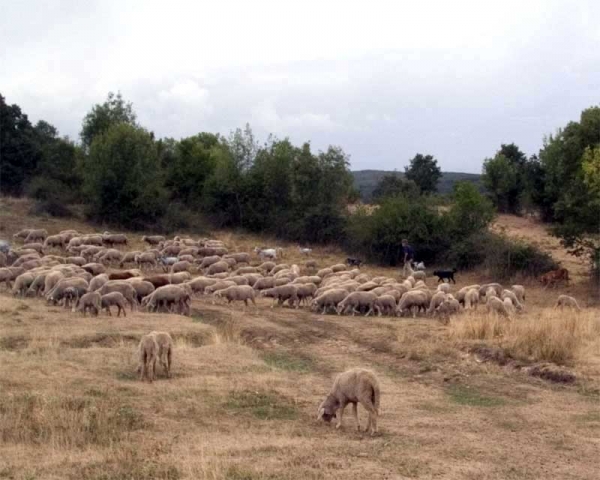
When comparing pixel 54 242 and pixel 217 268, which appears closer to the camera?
pixel 217 268

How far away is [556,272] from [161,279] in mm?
15623

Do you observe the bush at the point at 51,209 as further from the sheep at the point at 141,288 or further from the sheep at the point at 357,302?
the sheep at the point at 357,302

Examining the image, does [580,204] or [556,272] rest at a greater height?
[580,204]

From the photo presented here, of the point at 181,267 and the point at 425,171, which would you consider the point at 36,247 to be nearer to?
the point at 181,267

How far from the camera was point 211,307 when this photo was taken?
25078mm

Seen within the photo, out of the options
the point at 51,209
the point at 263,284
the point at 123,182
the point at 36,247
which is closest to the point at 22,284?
the point at 263,284

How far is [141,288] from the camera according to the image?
24.6 metres

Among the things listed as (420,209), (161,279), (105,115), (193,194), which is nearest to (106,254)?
(161,279)

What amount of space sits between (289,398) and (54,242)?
2734 cm

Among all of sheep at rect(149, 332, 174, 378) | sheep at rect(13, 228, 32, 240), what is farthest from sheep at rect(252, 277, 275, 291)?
sheep at rect(13, 228, 32, 240)

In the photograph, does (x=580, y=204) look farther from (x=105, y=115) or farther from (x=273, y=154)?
(x=105, y=115)

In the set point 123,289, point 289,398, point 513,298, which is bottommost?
point 289,398

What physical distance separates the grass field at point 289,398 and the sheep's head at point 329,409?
0.22 m

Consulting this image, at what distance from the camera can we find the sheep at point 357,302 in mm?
24688
